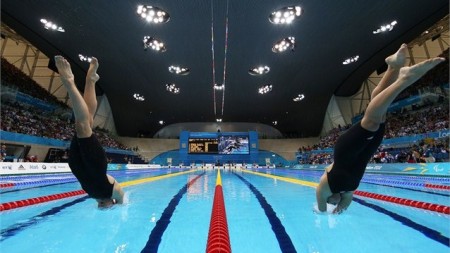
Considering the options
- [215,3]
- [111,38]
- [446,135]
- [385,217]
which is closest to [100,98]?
[111,38]

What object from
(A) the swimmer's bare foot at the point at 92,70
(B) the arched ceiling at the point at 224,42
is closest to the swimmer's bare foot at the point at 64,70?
(A) the swimmer's bare foot at the point at 92,70

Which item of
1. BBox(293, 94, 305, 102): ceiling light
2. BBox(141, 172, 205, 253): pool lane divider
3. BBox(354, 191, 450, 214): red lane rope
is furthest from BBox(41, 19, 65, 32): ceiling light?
BBox(293, 94, 305, 102): ceiling light

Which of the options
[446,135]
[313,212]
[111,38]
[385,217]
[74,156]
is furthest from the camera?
[111,38]

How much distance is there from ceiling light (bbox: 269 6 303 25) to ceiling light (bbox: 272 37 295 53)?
8.32 feet

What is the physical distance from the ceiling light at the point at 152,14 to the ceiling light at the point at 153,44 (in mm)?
2499

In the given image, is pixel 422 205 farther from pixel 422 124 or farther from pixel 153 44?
pixel 422 124

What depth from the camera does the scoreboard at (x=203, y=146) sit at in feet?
105

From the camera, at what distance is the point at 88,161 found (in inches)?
115

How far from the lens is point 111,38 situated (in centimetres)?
1775

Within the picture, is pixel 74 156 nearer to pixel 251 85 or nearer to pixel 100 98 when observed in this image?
Answer: pixel 251 85

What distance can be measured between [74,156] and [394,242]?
10.1 ft

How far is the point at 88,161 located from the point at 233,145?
2964 cm

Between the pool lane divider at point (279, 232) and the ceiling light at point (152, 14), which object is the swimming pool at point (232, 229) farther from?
the ceiling light at point (152, 14)

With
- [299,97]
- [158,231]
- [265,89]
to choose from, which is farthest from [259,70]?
[158,231]
